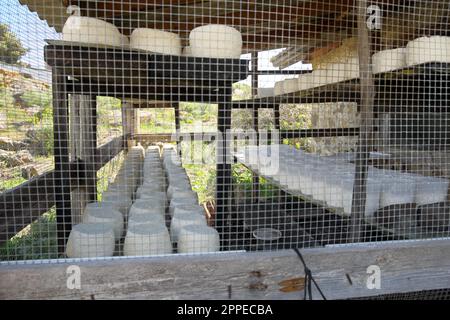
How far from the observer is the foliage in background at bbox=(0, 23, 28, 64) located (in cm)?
164

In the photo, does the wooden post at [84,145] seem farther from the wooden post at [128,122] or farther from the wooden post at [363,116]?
the wooden post at [128,122]

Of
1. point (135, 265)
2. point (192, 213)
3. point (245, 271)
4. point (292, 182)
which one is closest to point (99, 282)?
point (135, 265)

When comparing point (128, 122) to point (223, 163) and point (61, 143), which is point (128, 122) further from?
point (223, 163)

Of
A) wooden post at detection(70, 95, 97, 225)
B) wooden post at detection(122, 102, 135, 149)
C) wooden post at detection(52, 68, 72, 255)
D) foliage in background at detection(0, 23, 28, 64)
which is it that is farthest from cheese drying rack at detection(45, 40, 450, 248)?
wooden post at detection(122, 102, 135, 149)

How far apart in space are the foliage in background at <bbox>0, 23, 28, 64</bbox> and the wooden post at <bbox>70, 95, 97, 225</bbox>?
0.47 meters

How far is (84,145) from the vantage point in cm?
238

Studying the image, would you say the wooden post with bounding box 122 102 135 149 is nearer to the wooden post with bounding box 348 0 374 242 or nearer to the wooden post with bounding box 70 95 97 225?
the wooden post with bounding box 70 95 97 225

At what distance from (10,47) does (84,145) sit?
718 mm

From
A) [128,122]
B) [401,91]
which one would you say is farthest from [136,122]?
[401,91]

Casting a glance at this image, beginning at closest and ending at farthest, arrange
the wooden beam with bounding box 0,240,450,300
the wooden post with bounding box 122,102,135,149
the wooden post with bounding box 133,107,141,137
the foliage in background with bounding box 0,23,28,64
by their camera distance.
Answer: the wooden beam with bounding box 0,240,450,300
the foliage in background with bounding box 0,23,28,64
the wooden post with bounding box 122,102,135,149
the wooden post with bounding box 133,107,141,137

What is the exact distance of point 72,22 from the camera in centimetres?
124
